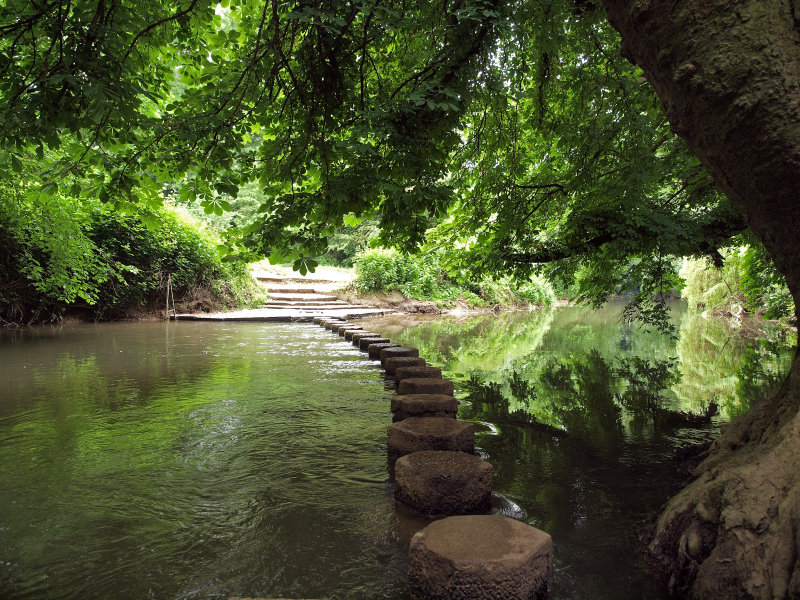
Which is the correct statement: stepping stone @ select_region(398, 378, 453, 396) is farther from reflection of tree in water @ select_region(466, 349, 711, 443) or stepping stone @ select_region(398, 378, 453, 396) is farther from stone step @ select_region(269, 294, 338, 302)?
stone step @ select_region(269, 294, 338, 302)

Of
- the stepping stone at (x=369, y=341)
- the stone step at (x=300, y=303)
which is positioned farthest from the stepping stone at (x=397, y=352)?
the stone step at (x=300, y=303)

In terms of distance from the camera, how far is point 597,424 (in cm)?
448

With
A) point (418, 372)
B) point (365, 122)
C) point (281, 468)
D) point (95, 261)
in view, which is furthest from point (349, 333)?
point (281, 468)

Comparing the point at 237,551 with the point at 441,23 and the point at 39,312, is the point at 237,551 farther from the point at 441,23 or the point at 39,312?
the point at 39,312

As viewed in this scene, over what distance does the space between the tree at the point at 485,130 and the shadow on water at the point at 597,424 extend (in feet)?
1.21

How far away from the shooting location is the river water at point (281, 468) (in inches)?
82.5

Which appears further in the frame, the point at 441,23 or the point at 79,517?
the point at 441,23

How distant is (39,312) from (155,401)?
9.80m

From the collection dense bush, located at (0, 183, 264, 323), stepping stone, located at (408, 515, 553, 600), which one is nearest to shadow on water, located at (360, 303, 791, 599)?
stepping stone, located at (408, 515, 553, 600)

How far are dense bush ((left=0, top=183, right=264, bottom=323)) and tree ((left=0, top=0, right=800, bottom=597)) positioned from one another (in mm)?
1506

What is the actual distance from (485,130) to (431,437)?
14.5 feet

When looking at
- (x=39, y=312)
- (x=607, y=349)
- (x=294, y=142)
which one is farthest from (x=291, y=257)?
(x=39, y=312)

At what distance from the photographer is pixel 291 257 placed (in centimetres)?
412

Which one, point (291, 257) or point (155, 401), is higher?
point (291, 257)
